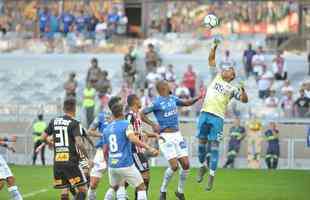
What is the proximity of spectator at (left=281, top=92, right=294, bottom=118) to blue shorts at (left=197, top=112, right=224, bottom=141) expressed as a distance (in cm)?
1289

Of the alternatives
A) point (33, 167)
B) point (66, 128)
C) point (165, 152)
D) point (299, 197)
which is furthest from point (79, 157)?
point (33, 167)

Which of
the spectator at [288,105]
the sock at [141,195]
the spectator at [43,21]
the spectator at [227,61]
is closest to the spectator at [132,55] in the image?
the spectator at [227,61]

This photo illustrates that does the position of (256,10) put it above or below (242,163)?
above

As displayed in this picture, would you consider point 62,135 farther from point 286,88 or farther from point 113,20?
Answer: point 113,20

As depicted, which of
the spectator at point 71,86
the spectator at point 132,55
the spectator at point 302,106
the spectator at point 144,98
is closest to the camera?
the spectator at point 302,106

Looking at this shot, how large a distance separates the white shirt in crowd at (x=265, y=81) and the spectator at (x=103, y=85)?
516 cm

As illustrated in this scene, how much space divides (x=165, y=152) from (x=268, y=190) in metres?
3.76

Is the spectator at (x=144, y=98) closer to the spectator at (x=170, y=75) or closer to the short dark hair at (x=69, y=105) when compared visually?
the spectator at (x=170, y=75)

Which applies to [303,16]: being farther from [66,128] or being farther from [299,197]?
[66,128]

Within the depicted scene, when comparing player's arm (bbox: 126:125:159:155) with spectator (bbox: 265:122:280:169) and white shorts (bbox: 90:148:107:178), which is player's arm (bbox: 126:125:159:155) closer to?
white shorts (bbox: 90:148:107:178)

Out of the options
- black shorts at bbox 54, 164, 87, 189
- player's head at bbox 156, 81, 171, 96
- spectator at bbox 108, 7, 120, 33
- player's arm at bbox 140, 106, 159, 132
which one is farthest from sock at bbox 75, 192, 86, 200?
spectator at bbox 108, 7, 120, 33

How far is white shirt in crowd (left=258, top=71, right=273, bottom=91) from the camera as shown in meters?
36.8

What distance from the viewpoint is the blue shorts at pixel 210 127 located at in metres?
21.5

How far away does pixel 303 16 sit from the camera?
4150 cm
